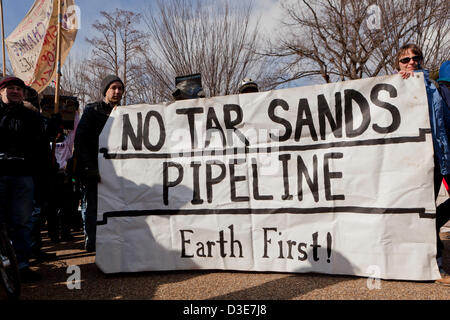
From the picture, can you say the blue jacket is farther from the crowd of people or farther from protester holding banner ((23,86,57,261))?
protester holding banner ((23,86,57,261))

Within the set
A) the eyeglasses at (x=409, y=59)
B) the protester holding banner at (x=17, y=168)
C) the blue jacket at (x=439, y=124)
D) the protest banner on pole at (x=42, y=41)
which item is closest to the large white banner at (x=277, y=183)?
the blue jacket at (x=439, y=124)

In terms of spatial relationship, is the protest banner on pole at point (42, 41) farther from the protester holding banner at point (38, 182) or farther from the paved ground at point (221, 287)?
the paved ground at point (221, 287)

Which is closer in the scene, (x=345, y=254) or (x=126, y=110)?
(x=345, y=254)

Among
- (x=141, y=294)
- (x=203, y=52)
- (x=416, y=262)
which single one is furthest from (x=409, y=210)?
(x=203, y=52)

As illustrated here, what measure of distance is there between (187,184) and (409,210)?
2.03 meters

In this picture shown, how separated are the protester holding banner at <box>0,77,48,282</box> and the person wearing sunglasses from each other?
359cm

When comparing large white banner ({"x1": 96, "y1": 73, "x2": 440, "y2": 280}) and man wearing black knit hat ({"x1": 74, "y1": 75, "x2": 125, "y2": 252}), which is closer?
large white banner ({"x1": 96, "y1": 73, "x2": 440, "y2": 280})

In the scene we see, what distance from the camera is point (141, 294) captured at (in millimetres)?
2803

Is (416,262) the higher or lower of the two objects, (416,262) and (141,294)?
the higher

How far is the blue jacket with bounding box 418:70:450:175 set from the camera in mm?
2805

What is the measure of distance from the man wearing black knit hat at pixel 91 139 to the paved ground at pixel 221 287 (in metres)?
0.79

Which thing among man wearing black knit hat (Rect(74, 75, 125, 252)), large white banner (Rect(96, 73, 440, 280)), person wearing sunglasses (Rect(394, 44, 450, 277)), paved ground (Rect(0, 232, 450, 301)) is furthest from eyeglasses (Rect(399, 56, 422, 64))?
man wearing black knit hat (Rect(74, 75, 125, 252))

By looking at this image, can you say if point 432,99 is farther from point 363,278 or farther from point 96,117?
point 96,117
